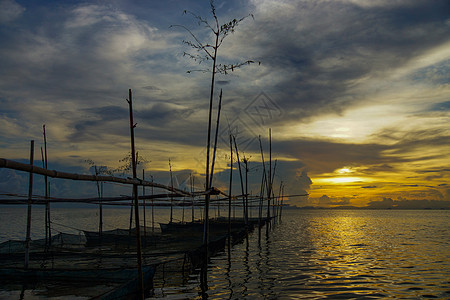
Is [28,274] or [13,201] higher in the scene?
[13,201]

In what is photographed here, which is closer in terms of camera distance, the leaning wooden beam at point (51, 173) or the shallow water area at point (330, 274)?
the leaning wooden beam at point (51, 173)

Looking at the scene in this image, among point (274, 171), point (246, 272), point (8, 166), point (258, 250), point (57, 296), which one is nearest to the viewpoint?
point (8, 166)

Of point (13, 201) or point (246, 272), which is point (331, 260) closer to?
point (246, 272)

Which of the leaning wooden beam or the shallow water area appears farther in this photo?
the shallow water area

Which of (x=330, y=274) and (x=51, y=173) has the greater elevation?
(x=51, y=173)

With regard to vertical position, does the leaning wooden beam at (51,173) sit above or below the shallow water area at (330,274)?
above

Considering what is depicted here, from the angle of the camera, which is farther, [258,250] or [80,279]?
[258,250]

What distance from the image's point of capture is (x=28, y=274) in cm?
1313

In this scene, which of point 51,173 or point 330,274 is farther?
point 330,274

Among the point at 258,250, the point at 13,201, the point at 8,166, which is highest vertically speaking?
the point at 8,166

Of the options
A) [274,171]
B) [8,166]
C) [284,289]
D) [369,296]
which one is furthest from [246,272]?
[274,171]

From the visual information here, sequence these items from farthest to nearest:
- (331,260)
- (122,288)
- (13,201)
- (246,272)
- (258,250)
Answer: (258,250) < (331,260) < (246,272) < (13,201) < (122,288)

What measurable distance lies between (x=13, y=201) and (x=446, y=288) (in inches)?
755

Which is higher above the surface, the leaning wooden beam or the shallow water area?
the leaning wooden beam
